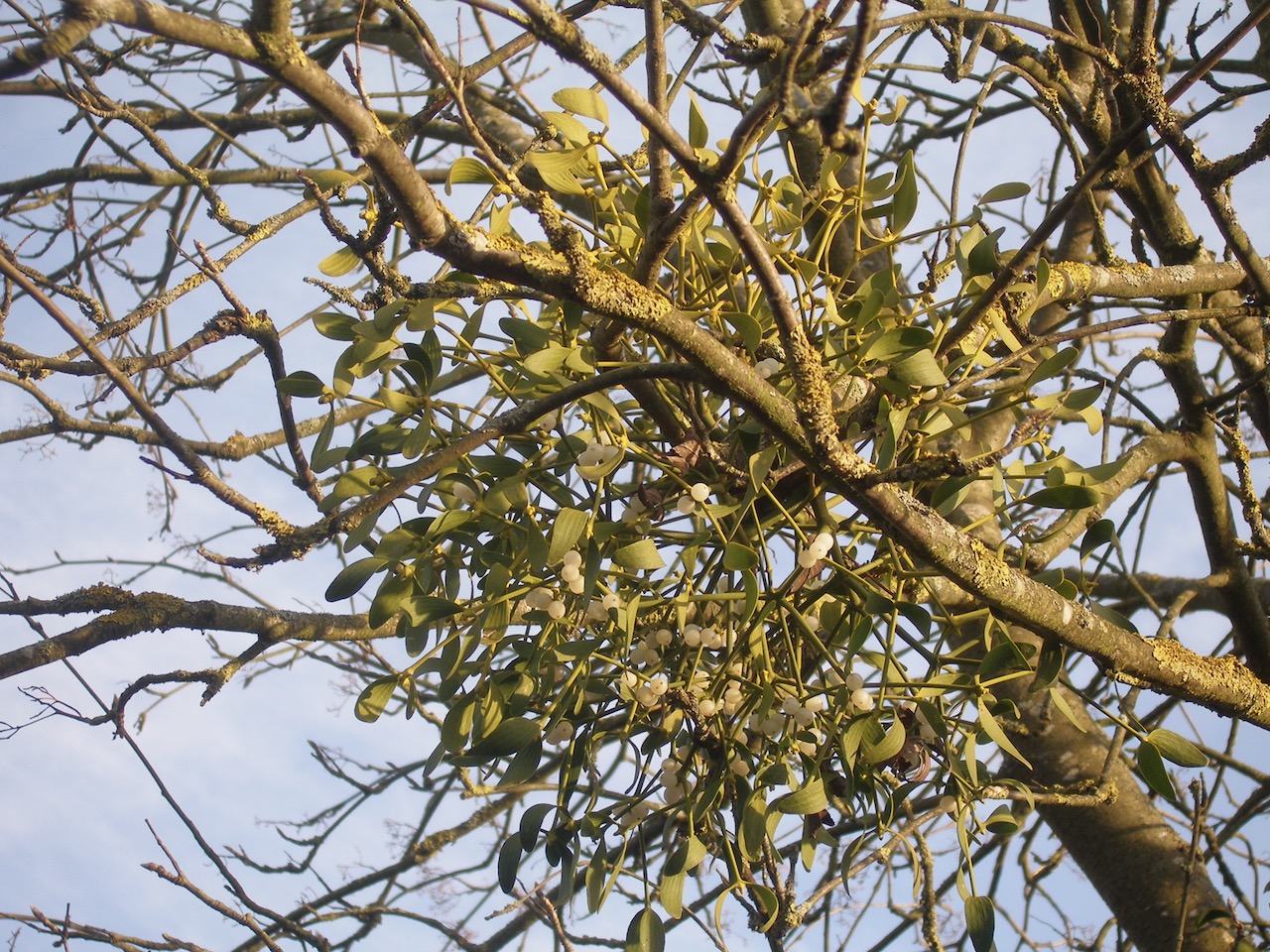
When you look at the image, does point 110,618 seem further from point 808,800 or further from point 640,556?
point 808,800

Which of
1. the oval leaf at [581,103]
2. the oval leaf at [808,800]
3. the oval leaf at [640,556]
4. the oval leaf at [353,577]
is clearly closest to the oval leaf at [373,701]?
the oval leaf at [353,577]

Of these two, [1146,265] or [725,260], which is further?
A: [1146,265]

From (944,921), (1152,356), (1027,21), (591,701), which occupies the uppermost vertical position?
(1027,21)

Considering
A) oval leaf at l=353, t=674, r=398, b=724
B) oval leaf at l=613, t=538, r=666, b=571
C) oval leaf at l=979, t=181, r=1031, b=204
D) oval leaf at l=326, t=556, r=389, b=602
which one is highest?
oval leaf at l=979, t=181, r=1031, b=204

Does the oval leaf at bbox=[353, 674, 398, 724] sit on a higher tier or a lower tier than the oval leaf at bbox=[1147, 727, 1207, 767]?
higher

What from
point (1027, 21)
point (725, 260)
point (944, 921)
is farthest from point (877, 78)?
point (944, 921)

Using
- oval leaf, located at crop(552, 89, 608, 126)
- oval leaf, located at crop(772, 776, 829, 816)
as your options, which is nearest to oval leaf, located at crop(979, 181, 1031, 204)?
oval leaf, located at crop(552, 89, 608, 126)

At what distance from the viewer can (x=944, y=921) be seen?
1.83 meters

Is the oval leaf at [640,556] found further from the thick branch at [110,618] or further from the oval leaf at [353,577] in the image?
→ the thick branch at [110,618]

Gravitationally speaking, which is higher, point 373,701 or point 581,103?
point 581,103

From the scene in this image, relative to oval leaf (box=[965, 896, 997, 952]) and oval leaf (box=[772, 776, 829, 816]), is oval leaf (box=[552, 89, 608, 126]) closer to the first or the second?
oval leaf (box=[772, 776, 829, 816])

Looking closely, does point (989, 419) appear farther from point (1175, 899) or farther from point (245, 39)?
point (245, 39)

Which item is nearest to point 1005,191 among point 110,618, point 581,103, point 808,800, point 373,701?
point 581,103

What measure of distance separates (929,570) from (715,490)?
7.5 inches
